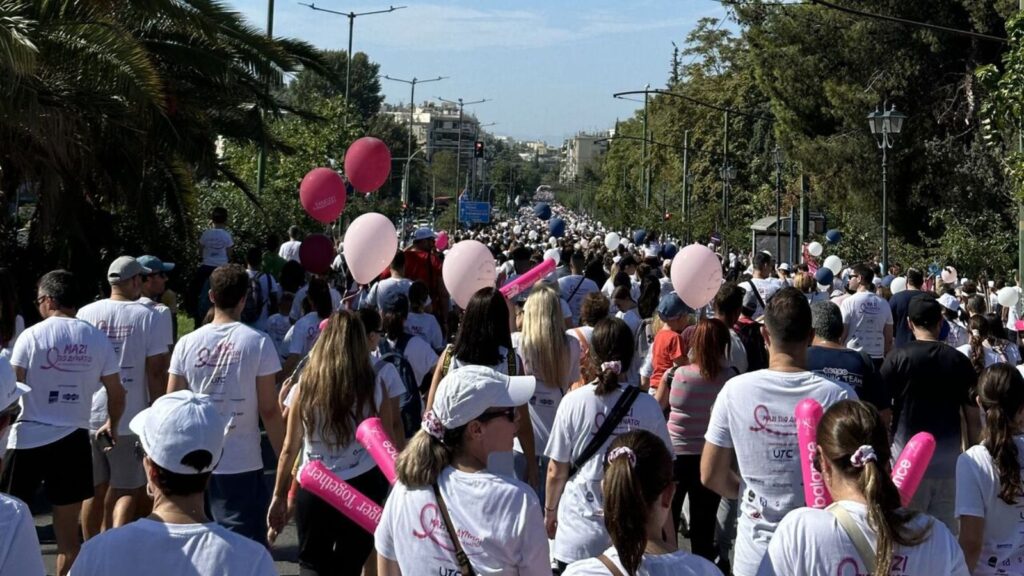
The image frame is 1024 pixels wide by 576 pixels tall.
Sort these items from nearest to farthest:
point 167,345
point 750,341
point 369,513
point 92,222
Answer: point 369,513 < point 167,345 < point 750,341 < point 92,222

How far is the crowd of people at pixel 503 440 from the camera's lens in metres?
3.28

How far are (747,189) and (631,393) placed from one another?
185 feet

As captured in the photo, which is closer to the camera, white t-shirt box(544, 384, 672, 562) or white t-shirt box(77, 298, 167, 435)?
white t-shirt box(544, 384, 672, 562)

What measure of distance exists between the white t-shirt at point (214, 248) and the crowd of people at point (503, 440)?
5.32 m

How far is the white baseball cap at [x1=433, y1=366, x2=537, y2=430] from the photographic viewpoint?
12.2ft

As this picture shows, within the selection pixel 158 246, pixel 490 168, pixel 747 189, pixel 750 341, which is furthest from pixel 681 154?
pixel 490 168

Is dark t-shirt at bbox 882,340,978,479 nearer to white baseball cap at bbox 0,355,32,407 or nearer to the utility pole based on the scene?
white baseball cap at bbox 0,355,32,407

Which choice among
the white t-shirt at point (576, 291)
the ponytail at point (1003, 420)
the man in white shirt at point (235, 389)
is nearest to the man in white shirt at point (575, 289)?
the white t-shirt at point (576, 291)

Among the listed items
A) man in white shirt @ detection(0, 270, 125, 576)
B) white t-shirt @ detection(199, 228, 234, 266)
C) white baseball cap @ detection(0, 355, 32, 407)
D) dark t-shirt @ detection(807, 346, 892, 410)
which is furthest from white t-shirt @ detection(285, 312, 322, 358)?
white t-shirt @ detection(199, 228, 234, 266)

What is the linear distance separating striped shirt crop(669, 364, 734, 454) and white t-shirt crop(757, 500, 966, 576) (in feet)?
11.4

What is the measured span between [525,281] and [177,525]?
562 cm

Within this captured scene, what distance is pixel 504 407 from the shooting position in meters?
3.79

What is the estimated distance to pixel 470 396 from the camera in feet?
12.2

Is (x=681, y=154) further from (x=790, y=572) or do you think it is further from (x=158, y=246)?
(x=790, y=572)
